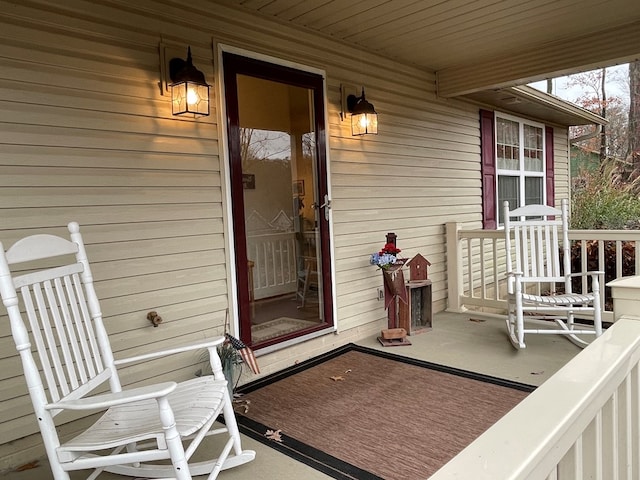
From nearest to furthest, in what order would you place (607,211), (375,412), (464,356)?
(375,412) → (464,356) → (607,211)

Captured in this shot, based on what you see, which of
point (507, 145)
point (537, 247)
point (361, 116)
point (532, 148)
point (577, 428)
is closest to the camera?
point (577, 428)

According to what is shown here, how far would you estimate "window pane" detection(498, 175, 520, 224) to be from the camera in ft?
21.3

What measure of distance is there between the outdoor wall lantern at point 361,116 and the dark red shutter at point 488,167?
8.27 ft

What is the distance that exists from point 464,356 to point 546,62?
2917mm

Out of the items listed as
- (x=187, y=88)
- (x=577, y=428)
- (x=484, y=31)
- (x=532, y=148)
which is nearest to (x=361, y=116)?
(x=484, y=31)

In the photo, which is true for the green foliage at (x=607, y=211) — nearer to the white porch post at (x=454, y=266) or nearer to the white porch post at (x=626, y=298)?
the white porch post at (x=454, y=266)

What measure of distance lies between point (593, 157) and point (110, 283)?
47.0ft

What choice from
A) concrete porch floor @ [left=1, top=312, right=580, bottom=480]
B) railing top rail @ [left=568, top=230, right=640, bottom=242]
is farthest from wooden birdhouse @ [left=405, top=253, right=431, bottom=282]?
railing top rail @ [left=568, top=230, right=640, bottom=242]

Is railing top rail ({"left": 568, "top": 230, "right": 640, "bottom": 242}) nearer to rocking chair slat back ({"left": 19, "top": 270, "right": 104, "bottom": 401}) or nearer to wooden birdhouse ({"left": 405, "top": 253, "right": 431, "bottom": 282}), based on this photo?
wooden birdhouse ({"left": 405, "top": 253, "right": 431, "bottom": 282})

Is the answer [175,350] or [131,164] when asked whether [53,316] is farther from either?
[131,164]

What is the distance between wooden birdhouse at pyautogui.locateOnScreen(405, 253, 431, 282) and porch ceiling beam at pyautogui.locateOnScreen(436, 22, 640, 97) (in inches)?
80.3

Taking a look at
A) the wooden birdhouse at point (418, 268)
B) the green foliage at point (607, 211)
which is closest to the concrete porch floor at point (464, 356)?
the wooden birdhouse at point (418, 268)

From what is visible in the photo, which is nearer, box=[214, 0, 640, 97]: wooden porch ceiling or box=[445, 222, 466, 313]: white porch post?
box=[214, 0, 640, 97]: wooden porch ceiling

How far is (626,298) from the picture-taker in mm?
1514
